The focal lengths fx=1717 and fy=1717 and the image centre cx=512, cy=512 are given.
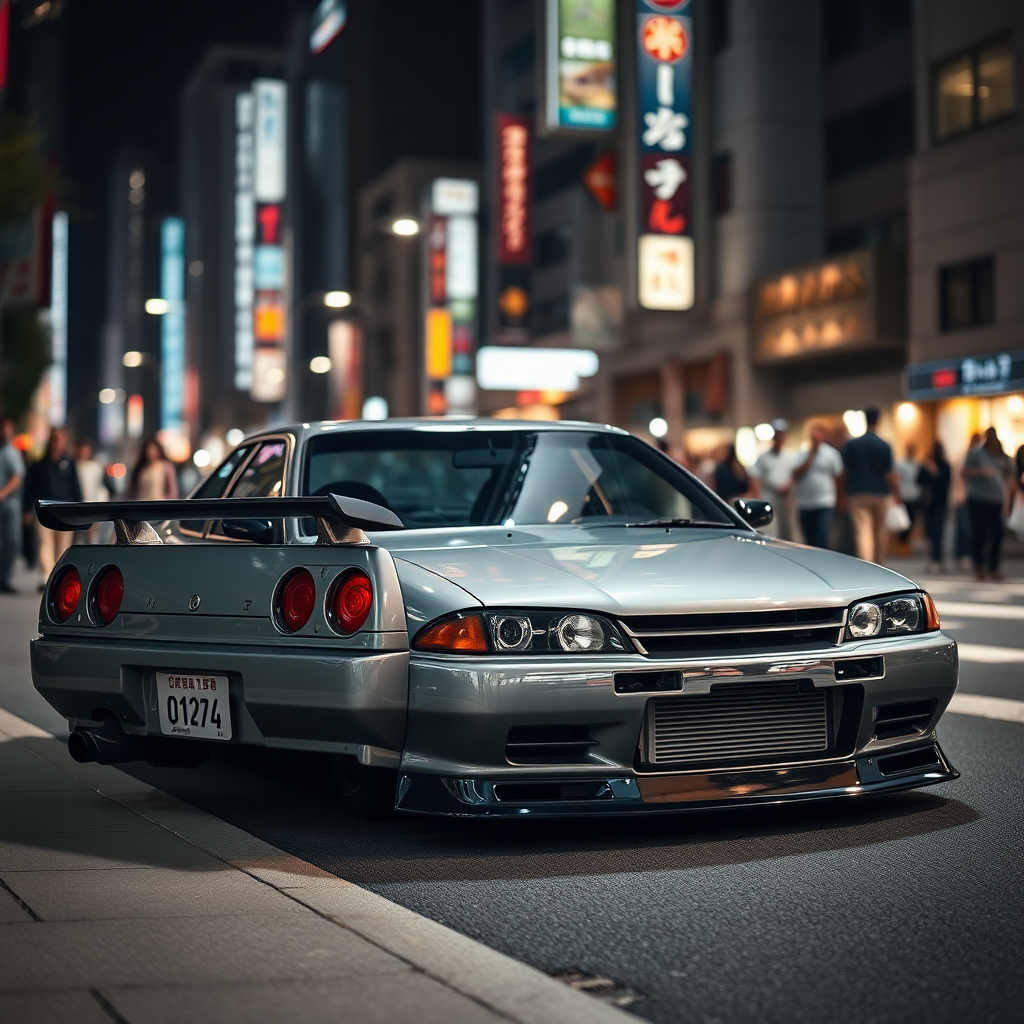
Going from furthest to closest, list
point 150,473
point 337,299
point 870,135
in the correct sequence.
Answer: point 337,299, point 870,135, point 150,473

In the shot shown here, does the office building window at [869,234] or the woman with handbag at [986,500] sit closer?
the woman with handbag at [986,500]

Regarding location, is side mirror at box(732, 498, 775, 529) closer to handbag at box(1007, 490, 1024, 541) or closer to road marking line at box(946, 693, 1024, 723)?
road marking line at box(946, 693, 1024, 723)

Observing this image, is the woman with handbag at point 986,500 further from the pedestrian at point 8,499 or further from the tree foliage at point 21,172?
the tree foliage at point 21,172

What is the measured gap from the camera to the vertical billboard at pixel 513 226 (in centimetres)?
5000

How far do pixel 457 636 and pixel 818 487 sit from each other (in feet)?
38.9

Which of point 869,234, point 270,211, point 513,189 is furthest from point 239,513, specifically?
point 270,211

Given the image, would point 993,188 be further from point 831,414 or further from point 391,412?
point 391,412

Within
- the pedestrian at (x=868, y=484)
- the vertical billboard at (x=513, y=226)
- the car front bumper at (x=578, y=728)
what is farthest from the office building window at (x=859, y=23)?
the car front bumper at (x=578, y=728)

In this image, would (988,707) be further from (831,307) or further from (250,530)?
(831,307)

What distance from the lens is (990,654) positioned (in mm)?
10648

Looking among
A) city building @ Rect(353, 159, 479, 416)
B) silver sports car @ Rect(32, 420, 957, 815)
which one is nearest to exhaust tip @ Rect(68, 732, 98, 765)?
silver sports car @ Rect(32, 420, 957, 815)

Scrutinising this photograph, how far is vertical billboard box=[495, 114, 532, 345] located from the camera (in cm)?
5000

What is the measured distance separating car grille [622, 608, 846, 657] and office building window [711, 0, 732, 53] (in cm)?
3428

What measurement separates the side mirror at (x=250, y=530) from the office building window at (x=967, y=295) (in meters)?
24.8
